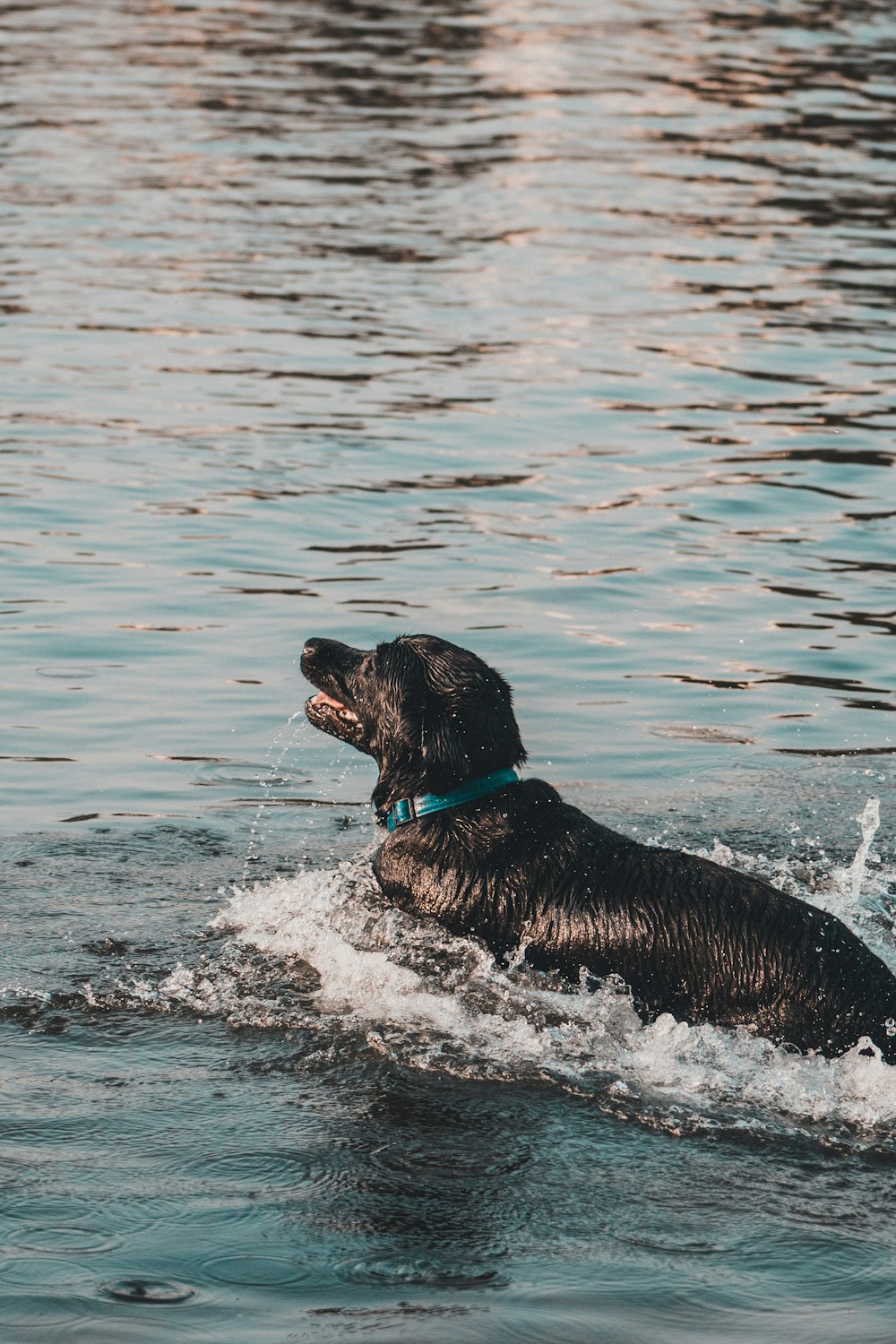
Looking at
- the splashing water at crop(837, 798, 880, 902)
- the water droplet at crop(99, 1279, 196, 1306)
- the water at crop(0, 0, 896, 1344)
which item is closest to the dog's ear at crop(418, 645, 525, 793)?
the water at crop(0, 0, 896, 1344)

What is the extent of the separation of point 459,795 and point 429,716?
30 cm

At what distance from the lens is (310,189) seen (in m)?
23.9

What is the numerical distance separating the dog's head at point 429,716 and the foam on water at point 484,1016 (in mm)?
564

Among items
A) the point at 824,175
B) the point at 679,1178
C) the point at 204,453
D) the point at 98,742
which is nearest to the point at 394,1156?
the point at 679,1178

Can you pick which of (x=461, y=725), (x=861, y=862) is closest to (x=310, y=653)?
(x=461, y=725)

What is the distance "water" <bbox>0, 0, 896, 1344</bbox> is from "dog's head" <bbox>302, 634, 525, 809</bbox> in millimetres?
614

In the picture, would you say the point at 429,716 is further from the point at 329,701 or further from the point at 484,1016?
the point at 484,1016

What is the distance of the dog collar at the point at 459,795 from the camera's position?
278 inches

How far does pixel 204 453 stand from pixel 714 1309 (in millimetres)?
10323

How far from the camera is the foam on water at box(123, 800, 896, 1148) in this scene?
6254mm

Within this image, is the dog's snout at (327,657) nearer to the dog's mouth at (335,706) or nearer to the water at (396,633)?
the dog's mouth at (335,706)

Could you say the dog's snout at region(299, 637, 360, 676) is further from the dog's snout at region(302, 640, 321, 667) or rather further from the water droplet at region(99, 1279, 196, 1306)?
the water droplet at region(99, 1279, 196, 1306)

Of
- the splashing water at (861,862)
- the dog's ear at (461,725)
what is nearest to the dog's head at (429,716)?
the dog's ear at (461,725)

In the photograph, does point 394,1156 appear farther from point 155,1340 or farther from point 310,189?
point 310,189
